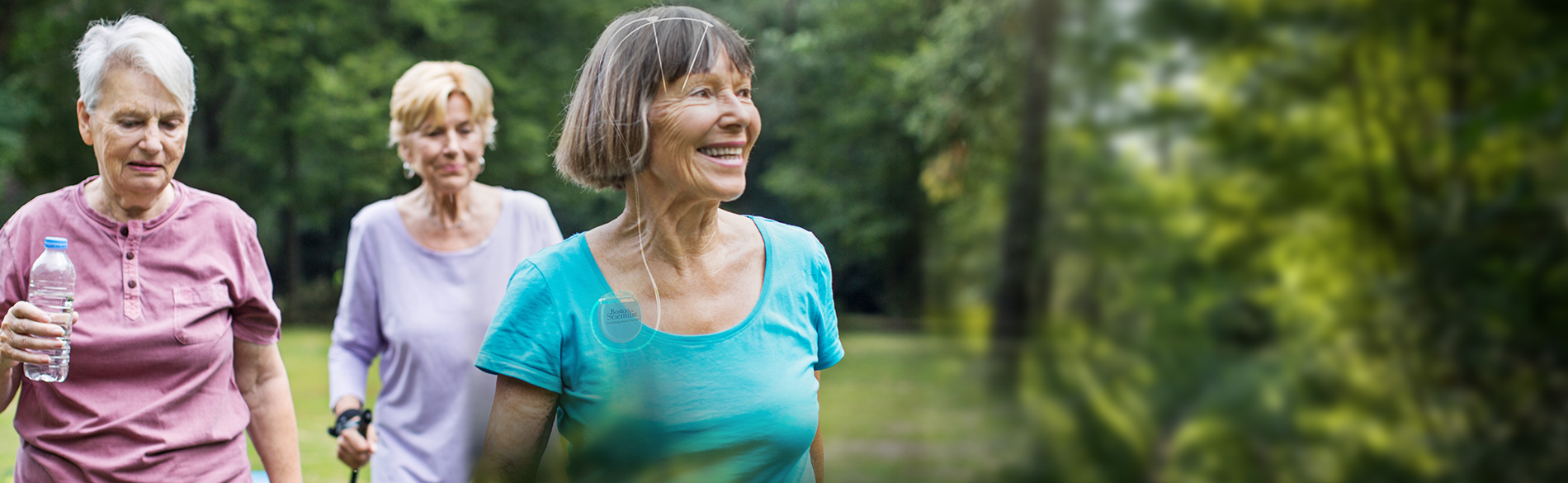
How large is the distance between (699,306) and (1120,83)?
2.32ft

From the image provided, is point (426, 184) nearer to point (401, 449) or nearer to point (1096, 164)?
point (401, 449)

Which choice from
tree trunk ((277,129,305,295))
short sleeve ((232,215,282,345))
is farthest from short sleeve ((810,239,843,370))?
tree trunk ((277,129,305,295))

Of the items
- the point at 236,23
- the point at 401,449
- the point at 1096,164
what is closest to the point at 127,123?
the point at 401,449

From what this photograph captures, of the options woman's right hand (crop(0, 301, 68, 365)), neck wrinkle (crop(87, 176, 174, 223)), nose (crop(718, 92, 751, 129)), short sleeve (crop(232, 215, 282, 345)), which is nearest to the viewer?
nose (crop(718, 92, 751, 129))

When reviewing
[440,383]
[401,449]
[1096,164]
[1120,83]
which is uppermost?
[1120,83]

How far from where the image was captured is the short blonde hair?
3.29 metres

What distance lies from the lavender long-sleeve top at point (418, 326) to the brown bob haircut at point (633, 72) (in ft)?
4.88

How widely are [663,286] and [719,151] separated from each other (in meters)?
0.23

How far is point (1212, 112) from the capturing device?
1.38 metres

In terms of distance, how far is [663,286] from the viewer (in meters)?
1.71

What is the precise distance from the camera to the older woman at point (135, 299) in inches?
85.5

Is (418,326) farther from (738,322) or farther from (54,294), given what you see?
(738,322)

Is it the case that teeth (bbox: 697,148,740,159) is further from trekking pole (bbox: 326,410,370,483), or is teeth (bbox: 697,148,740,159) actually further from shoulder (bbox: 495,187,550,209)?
trekking pole (bbox: 326,410,370,483)

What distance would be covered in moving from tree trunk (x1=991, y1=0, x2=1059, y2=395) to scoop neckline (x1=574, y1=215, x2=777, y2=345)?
1.43 ft
